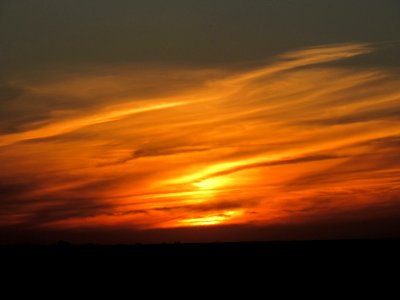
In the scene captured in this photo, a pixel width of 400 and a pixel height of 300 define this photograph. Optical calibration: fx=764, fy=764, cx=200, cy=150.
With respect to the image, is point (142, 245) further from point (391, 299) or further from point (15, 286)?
point (391, 299)

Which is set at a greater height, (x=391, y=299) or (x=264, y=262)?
(x=264, y=262)

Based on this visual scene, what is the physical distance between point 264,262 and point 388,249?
645cm

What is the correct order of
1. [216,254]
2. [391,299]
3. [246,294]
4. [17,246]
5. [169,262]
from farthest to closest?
1. [17,246]
2. [216,254]
3. [169,262]
4. [246,294]
5. [391,299]

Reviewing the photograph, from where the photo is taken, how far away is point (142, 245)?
130ft

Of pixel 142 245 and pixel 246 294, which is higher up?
pixel 142 245

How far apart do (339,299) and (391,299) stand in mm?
1526

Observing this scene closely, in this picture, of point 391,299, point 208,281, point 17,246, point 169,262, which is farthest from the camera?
point 17,246

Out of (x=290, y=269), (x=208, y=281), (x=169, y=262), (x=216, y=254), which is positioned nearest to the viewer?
(x=208, y=281)

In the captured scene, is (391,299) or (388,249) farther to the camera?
(388,249)

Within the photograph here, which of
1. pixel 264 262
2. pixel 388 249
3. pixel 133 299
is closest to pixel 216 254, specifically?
Result: pixel 264 262

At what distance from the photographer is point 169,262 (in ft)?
100

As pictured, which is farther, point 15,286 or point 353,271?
point 353,271

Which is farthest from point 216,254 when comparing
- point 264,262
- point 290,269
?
point 290,269

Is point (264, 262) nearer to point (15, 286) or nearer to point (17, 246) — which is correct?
point (15, 286)
